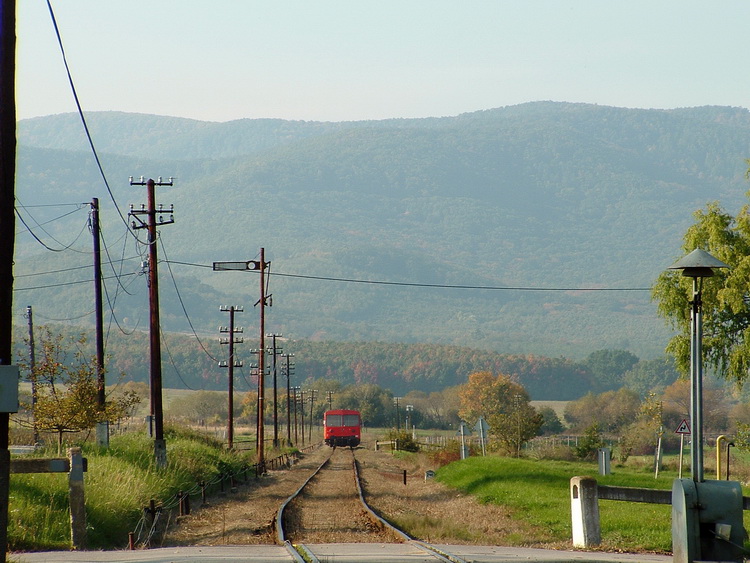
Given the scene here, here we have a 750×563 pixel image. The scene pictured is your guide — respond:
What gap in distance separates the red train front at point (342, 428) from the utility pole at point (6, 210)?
257 ft

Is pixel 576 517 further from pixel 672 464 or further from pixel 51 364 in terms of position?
pixel 672 464

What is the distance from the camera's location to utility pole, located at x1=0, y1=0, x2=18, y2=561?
435 inches

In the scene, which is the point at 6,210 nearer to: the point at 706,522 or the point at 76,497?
the point at 76,497

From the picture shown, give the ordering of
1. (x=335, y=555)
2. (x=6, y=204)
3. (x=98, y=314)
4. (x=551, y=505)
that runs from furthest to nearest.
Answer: (x=98, y=314)
(x=551, y=505)
(x=335, y=555)
(x=6, y=204)

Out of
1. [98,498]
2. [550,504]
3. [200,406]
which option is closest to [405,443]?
[550,504]

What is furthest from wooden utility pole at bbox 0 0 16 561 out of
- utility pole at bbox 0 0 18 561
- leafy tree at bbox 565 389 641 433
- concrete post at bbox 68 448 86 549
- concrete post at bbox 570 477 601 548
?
leafy tree at bbox 565 389 641 433

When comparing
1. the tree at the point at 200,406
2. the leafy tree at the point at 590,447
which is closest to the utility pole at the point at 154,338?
the leafy tree at the point at 590,447

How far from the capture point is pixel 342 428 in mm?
89500

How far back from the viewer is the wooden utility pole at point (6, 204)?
36.3 feet

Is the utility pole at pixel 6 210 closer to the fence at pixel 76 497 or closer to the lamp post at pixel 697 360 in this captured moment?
the fence at pixel 76 497

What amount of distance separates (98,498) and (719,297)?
1869 cm

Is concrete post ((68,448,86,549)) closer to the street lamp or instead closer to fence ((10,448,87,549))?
fence ((10,448,87,549))

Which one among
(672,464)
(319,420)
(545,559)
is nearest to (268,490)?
(545,559)

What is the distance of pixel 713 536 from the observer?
1244 cm
